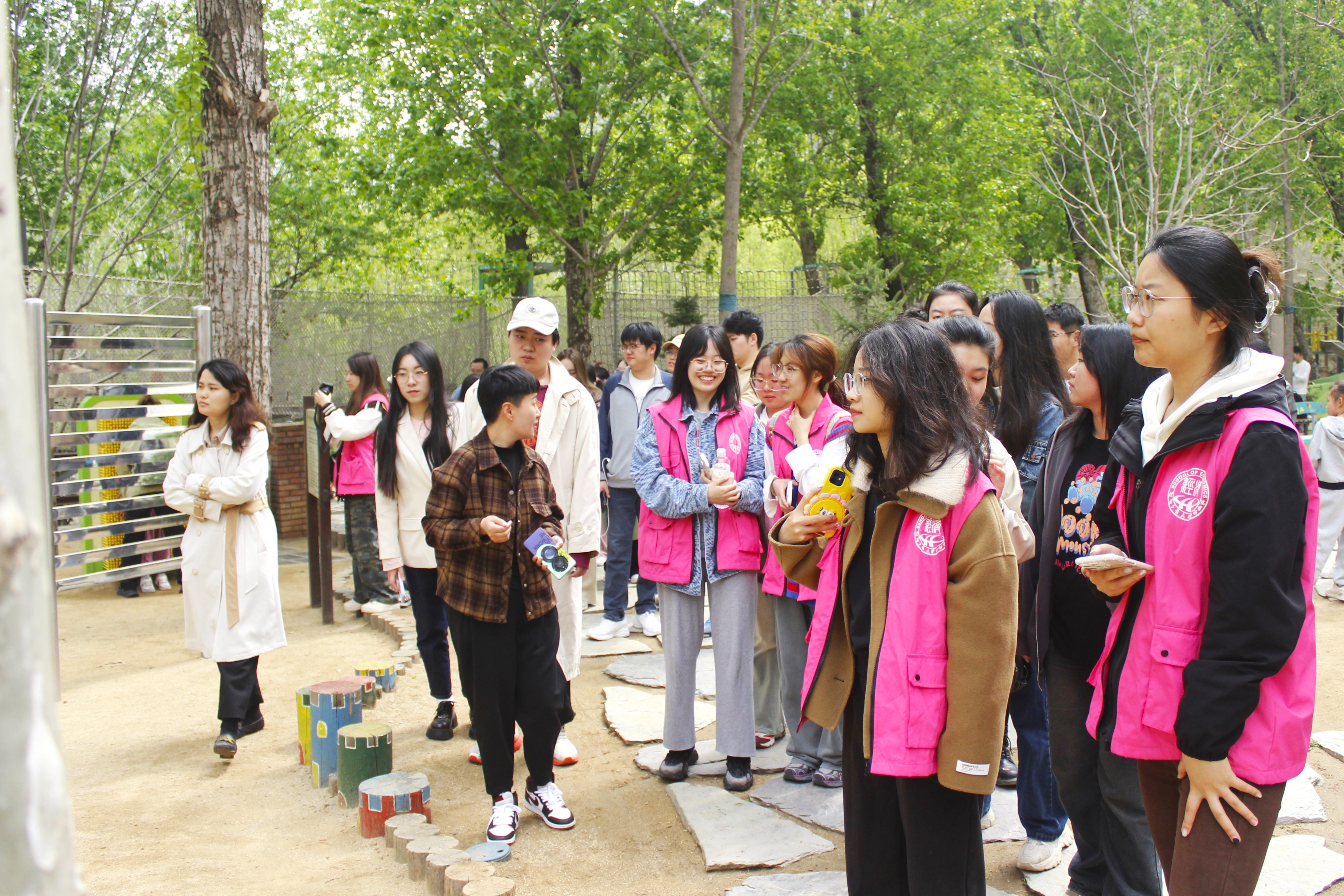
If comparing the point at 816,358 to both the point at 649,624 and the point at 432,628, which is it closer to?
the point at 432,628

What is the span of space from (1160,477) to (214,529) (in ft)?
14.3

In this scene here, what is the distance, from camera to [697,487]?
416 centimetres

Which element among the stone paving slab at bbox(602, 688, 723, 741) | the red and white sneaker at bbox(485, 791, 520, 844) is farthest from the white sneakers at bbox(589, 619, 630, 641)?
the red and white sneaker at bbox(485, 791, 520, 844)

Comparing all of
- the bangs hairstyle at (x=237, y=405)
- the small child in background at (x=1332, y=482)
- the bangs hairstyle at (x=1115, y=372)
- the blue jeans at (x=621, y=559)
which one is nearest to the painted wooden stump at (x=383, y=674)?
the bangs hairstyle at (x=237, y=405)

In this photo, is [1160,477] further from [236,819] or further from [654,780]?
[236,819]

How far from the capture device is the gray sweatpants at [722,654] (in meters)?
4.18

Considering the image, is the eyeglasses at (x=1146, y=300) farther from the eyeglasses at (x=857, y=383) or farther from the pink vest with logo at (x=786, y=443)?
the pink vest with logo at (x=786, y=443)

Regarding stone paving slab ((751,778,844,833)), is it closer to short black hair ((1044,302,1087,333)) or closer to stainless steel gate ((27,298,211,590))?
short black hair ((1044,302,1087,333))

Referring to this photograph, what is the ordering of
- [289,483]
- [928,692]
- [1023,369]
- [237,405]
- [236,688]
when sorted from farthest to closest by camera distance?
[289,483], [237,405], [236,688], [1023,369], [928,692]

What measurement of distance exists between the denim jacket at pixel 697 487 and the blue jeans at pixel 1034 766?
1.23 metres

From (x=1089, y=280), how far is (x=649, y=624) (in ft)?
59.2

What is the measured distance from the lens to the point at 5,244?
760mm

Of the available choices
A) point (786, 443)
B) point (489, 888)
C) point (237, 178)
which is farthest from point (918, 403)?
point (237, 178)

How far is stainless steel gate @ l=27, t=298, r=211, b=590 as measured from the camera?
692 cm
